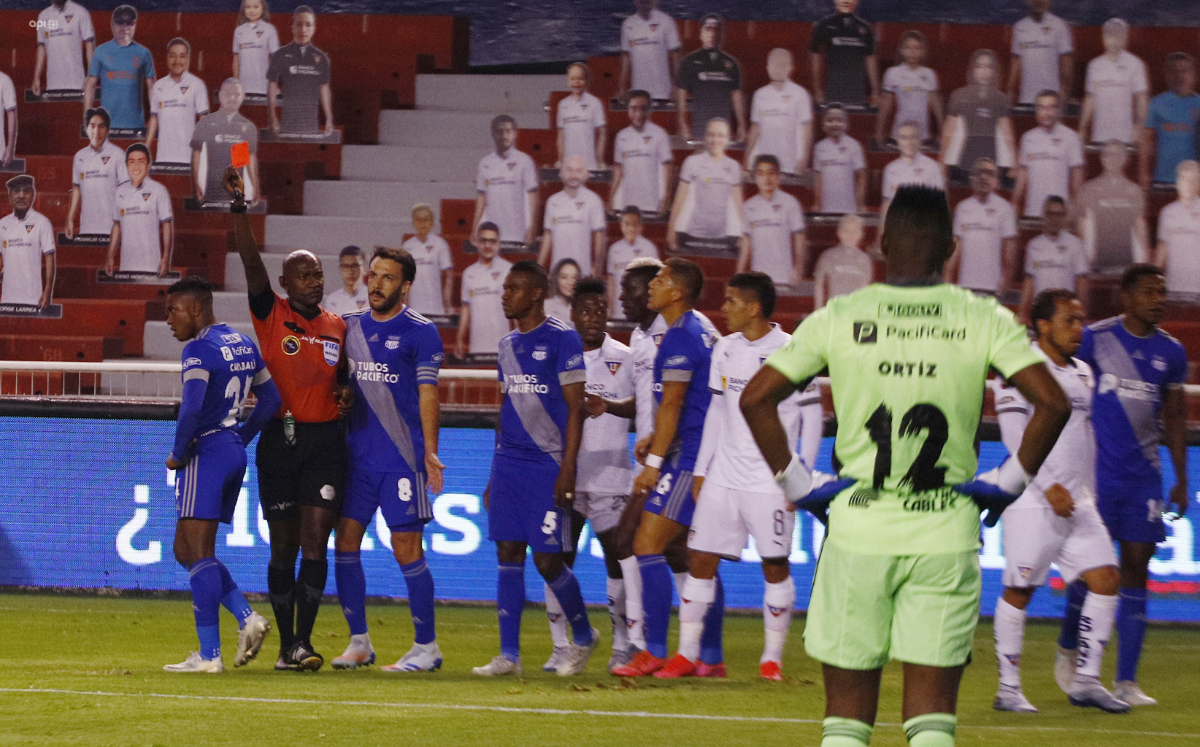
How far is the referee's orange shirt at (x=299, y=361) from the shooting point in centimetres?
742

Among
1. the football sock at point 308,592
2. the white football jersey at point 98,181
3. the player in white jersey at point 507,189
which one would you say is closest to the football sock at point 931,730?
the football sock at point 308,592

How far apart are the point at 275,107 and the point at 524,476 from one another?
429 inches

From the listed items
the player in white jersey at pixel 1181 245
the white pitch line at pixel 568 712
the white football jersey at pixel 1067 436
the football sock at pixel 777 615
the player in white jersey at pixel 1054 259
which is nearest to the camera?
the white pitch line at pixel 568 712

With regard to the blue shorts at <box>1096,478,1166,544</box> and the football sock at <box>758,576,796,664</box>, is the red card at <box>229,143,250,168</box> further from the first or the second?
the blue shorts at <box>1096,478,1166,544</box>

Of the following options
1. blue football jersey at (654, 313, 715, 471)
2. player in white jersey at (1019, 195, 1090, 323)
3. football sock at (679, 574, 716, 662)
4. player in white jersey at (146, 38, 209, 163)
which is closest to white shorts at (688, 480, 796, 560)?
football sock at (679, 574, 716, 662)

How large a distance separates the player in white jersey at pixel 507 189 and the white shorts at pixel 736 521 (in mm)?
8245

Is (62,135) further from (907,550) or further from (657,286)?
(907,550)

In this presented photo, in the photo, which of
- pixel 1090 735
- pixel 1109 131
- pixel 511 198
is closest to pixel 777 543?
pixel 1090 735

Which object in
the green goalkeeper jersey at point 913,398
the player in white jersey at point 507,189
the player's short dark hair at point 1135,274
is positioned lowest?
the green goalkeeper jersey at point 913,398

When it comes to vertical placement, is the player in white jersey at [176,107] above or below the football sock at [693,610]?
above

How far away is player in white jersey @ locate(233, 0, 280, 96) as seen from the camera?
56.5 ft

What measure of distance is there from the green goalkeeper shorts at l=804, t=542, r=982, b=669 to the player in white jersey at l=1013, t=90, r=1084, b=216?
1166cm

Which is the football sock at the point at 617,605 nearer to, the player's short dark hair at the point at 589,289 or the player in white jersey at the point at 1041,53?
the player's short dark hair at the point at 589,289

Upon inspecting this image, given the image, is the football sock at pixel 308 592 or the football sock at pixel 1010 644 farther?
the football sock at pixel 308 592
